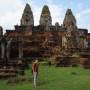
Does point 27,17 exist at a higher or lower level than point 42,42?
higher

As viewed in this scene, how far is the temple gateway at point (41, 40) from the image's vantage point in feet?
131

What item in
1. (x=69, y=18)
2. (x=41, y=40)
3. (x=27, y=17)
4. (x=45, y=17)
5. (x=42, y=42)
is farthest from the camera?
(x=45, y=17)

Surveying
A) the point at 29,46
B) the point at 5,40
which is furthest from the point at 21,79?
the point at 29,46

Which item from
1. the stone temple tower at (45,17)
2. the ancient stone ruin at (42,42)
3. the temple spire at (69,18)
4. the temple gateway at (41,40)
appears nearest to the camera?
the ancient stone ruin at (42,42)

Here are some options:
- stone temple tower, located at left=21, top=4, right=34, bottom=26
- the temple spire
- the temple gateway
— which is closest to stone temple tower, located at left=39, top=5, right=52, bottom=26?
the temple gateway

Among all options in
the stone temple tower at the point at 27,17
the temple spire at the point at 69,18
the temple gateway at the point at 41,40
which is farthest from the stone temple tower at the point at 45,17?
the temple spire at the point at 69,18

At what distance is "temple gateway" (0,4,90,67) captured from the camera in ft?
131

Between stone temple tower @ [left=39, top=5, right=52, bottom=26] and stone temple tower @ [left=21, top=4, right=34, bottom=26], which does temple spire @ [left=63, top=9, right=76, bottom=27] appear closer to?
stone temple tower @ [left=39, top=5, right=52, bottom=26]

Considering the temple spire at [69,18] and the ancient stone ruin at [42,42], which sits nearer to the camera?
the ancient stone ruin at [42,42]

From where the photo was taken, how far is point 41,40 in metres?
51.2

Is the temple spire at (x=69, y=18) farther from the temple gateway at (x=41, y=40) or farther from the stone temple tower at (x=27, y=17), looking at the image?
the stone temple tower at (x=27, y=17)

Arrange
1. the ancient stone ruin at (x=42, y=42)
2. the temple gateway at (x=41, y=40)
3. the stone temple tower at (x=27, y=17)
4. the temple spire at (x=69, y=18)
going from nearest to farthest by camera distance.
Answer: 1. the ancient stone ruin at (x=42, y=42)
2. the temple gateway at (x=41, y=40)
3. the temple spire at (x=69, y=18)
4. the stone temple tower at (x=27, y=17)

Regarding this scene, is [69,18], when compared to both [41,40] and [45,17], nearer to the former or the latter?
[45,17]

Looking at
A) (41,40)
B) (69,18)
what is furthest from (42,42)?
(69,18)
